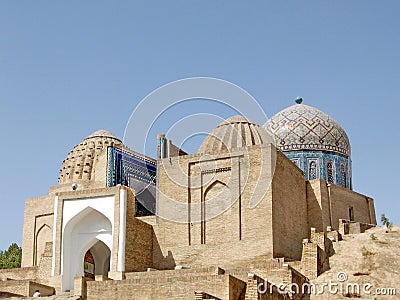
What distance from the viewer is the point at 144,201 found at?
23.0m

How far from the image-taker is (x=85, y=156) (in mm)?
26156

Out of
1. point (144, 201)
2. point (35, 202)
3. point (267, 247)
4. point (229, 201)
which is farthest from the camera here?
point (35, 202)

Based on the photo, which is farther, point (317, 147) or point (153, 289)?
point (317, 147)

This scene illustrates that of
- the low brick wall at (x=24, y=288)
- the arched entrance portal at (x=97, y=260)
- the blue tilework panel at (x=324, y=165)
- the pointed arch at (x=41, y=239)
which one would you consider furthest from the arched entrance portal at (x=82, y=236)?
the blue tilework panel at (x=324, y=165)

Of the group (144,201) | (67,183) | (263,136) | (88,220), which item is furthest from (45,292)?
(263,136)

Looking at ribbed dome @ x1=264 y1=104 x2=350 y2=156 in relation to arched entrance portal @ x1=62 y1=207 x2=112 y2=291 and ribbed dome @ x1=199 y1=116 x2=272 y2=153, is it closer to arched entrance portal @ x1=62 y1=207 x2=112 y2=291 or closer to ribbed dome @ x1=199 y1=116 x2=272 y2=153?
ribbed dome @ x1=199 y1=116 x2=272 y2=153

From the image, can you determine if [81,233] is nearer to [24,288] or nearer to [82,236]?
[82,236]

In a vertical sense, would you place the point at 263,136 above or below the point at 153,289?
above

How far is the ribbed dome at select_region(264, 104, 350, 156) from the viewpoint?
81.9 feet

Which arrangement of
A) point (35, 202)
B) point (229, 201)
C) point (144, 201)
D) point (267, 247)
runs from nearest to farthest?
point (267, 247), point (229, 201), point (144, 201), point (35, 202)

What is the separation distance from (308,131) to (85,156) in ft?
25.8

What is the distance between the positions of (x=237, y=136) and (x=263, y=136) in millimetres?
1185

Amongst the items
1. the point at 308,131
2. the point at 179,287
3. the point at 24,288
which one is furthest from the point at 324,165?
the point at 179,287

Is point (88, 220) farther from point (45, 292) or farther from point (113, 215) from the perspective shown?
point (45, 292)
